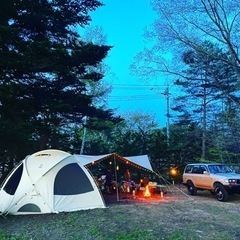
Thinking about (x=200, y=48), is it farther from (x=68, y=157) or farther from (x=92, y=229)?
(x=92, y=229)

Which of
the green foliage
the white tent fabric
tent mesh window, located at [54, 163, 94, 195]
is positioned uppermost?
the white tent fabric

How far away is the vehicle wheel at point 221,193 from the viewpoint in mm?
11086

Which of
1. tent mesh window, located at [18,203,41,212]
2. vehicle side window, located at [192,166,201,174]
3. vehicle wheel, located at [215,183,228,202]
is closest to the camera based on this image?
tent mesh window, located at [18,203,41,212]

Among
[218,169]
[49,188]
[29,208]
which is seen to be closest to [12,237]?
[29,208]

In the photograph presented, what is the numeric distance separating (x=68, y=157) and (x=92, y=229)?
3757mm

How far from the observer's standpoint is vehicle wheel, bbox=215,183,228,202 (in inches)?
436

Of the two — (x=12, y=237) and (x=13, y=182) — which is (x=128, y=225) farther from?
(x=13, y=182)

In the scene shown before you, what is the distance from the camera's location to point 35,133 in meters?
13.1

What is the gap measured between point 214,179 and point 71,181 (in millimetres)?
5841

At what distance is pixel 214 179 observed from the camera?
11695 millimetres

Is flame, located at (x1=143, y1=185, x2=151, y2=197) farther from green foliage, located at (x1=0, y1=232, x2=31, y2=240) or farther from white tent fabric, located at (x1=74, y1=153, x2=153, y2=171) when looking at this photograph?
green foliage, located at (x1=0, y1=232, x2=31, y2=240)

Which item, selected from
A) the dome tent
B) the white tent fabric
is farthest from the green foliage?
the white tent fabric

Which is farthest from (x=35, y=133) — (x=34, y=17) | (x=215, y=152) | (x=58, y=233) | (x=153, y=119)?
(x=153, y=119)

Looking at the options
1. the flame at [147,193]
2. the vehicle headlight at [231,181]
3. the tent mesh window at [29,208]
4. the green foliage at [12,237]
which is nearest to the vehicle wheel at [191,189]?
the flame at [147,193]
